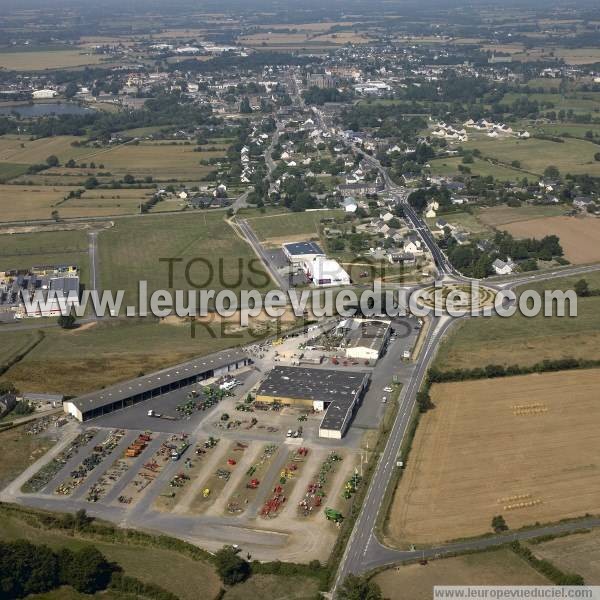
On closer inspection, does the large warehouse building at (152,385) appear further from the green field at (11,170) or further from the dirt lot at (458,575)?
the green field at (11,170)

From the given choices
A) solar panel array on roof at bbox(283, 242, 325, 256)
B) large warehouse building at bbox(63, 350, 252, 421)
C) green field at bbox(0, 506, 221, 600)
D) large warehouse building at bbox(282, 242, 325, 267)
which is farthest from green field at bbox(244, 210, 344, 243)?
green field at bbox(0, 506, 221, 600)

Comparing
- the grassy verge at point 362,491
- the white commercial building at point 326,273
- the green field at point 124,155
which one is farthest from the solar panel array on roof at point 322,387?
the green field at point 124,155

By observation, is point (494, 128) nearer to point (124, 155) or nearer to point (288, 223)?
point (124, 155)

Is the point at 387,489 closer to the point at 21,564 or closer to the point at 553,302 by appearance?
the point at 21,564

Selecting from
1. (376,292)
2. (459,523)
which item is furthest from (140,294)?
(459,523)

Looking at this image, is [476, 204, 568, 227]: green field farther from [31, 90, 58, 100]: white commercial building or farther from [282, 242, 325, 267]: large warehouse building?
[31, 90, 58, 100]: white commercial building

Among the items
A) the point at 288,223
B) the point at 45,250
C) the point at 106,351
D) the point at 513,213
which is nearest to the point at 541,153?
the point at 513,213
